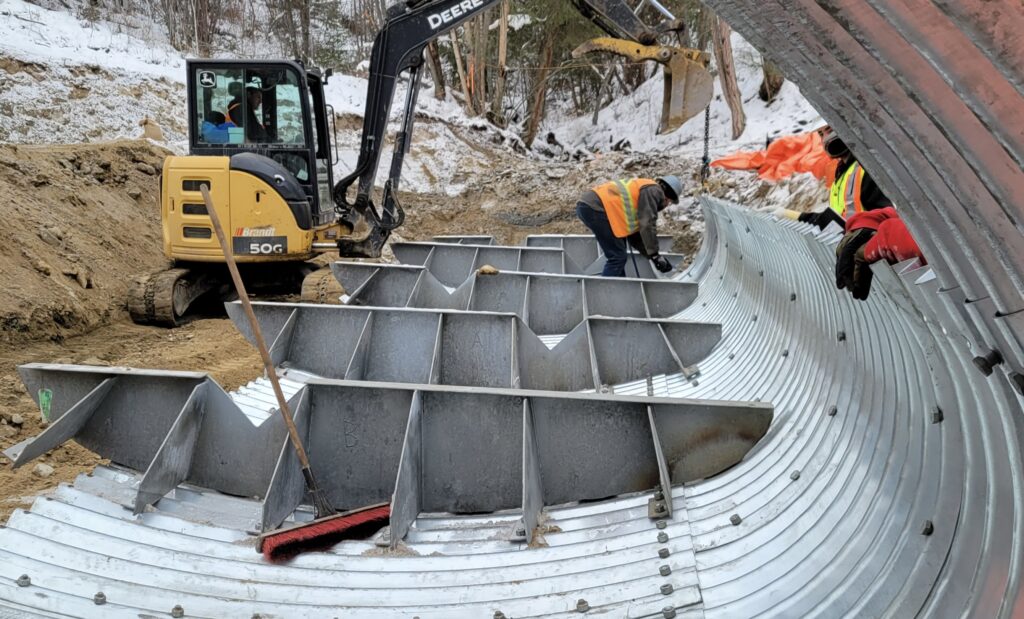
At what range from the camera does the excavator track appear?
24.8ft

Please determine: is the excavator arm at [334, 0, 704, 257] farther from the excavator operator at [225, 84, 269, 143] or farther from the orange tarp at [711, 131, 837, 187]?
the orange tarp at [711, 131, 837, 187]

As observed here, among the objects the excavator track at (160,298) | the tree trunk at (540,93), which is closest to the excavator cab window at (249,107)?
the excavator track at (160,298)

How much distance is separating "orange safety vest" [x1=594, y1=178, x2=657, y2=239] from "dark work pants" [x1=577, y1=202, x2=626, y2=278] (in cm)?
15

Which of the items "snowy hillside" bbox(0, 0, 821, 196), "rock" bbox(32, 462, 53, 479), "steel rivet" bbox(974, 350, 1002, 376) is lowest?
"rock" bbox(32, 462, 53, 479)

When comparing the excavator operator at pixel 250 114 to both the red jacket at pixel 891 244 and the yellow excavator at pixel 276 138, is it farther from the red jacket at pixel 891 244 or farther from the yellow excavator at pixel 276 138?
the red jacket at pixel 891 244

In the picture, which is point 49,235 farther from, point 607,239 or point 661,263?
point 661,263

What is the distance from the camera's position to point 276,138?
7965mm

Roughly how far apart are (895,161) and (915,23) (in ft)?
1.32

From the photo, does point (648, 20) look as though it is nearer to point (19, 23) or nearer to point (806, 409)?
point (19, 23)

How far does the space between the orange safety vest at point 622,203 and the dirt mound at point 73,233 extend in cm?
572

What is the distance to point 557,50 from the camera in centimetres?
2280

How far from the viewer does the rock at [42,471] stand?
4.08 meters

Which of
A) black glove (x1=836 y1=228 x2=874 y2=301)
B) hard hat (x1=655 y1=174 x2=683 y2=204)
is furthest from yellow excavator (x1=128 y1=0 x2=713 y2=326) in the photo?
black glove (x1=836 y1=228 x2=874 y2=301)

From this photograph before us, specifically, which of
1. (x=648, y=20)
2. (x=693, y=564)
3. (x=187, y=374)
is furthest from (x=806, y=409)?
(x=648, y=20)
